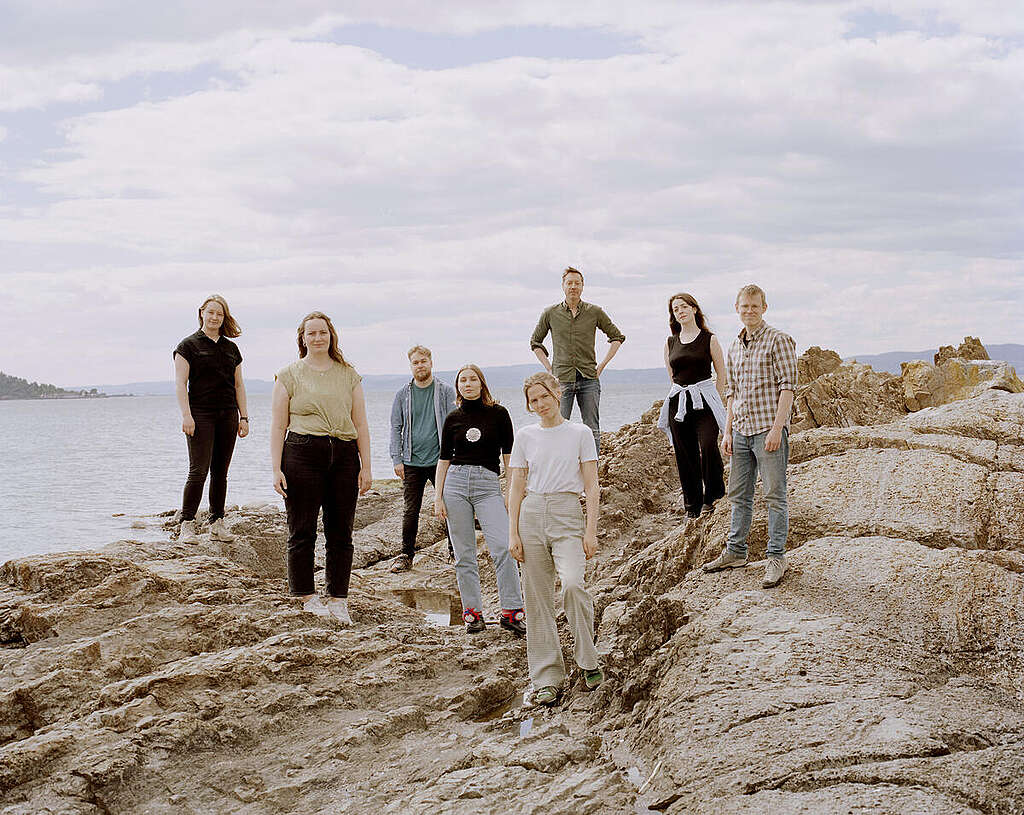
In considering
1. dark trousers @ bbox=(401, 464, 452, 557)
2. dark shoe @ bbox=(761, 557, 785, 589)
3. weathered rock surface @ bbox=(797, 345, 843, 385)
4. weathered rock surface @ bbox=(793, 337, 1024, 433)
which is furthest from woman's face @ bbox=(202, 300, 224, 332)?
weathered rock surface @ bbox=(797, 345, 843, 385)

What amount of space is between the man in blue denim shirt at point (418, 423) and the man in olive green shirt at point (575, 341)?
154 centimetres

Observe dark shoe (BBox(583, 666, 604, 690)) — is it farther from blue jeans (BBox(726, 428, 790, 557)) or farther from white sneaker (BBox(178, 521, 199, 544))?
white sneaker (BBox(178, 521, 199, 544))

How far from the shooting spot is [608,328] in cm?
1031

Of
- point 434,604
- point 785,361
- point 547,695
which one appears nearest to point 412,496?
point 434,604

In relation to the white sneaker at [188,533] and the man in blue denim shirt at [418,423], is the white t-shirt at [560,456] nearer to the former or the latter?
the man in blue denim shirt at [418,423]

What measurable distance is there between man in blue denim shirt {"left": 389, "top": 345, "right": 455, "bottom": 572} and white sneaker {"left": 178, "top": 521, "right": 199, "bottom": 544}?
2.05 metres

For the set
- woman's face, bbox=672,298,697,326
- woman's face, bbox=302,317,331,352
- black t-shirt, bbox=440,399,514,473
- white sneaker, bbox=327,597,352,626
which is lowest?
white sneaker, bbox=327,597,352,626

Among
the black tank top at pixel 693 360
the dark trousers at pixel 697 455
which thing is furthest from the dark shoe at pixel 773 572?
the black tank top at pixel 693 360

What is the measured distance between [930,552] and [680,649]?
6.59 feet

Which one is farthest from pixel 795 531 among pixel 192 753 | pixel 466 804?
pixel 192 753

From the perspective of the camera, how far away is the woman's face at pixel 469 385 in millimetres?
7000

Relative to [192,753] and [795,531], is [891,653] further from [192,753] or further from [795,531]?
[192,753]

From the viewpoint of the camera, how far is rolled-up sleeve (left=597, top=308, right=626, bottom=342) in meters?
10.2

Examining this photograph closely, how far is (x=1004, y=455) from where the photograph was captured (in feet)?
27.0
